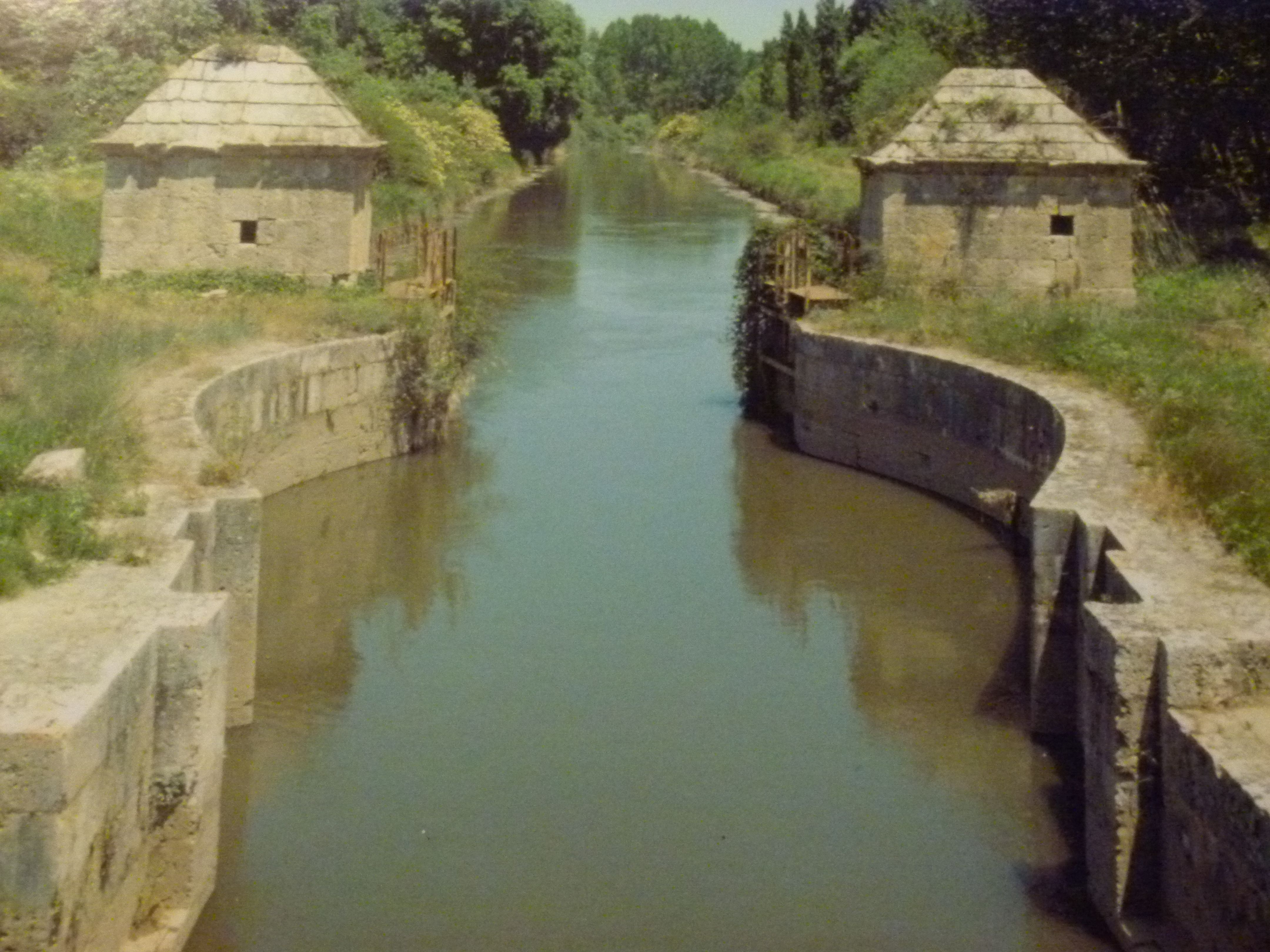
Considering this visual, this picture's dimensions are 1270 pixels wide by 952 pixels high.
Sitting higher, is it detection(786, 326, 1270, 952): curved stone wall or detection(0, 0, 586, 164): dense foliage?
detection(0, 0, 586, 164): dense foliage

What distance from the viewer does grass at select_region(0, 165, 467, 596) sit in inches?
307

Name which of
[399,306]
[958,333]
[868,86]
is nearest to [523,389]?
[399,306]

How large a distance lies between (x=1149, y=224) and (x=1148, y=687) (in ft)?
44.9

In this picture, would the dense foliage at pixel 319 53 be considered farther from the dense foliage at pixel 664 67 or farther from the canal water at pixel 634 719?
the dense foliage at pixel 664 67

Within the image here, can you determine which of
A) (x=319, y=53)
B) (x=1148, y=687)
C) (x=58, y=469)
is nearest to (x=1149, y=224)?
(x=1148, y=687)

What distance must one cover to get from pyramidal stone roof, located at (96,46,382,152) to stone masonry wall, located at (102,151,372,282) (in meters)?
0.15

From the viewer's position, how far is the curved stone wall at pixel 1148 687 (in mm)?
6086

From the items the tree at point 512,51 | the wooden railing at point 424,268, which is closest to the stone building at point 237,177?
the wooden railing at point 424,268

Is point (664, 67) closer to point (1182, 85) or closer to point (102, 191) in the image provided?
point (1182, 85)

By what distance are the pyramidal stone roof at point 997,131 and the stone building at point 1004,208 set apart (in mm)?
11

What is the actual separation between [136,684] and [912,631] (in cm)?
602

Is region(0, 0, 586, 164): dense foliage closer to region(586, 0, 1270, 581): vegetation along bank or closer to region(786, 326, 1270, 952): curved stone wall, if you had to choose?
region(586, 0, 1270, 581): vegetation along bank

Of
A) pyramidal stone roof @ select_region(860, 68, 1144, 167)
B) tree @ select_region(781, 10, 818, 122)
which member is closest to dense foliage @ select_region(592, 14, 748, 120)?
tree @ select_region(781, 10, 818, 122)

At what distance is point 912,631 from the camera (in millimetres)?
11352
